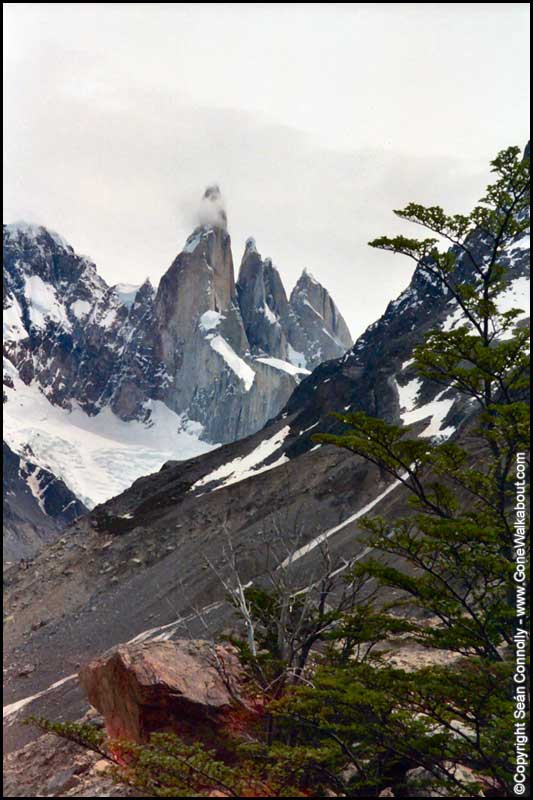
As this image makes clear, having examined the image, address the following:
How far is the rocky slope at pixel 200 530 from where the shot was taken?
40781 mm

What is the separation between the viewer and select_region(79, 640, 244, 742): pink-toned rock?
555 inches

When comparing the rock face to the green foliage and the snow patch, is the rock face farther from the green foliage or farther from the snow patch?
the green foliage

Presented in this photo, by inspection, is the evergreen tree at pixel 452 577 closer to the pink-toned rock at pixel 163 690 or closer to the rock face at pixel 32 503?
the pink-toned rock at pixel 163 690

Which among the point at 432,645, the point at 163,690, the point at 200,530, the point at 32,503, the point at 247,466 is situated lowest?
the point at 32,503

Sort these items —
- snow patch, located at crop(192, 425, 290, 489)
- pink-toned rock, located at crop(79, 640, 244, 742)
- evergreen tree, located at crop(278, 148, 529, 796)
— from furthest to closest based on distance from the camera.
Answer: snow patch, located at crop(192, 425, 290, 489) < pink-toned rock, located at crop(79, 640, 244, 742) < evergreen tree, located at crop(278, 148, 529, 796)

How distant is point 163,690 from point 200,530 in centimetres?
4493

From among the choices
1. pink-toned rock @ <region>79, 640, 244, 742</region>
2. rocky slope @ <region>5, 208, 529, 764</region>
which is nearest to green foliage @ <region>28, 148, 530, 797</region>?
pink-toned rock @ <region>79, 640, 244, 742</region>

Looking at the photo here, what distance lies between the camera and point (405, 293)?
109625mm

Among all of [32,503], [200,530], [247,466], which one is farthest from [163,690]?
[32,503]

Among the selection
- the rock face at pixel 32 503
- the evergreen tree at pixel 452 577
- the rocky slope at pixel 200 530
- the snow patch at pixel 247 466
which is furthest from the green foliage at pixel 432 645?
the rock face at pixel 32 503

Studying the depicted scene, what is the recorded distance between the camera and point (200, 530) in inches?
2314

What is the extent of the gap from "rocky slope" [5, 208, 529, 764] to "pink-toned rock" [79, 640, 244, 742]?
9893 millimetres

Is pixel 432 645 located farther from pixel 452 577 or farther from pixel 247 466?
pixel 247 466

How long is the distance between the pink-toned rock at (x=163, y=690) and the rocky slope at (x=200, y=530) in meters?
9.89
